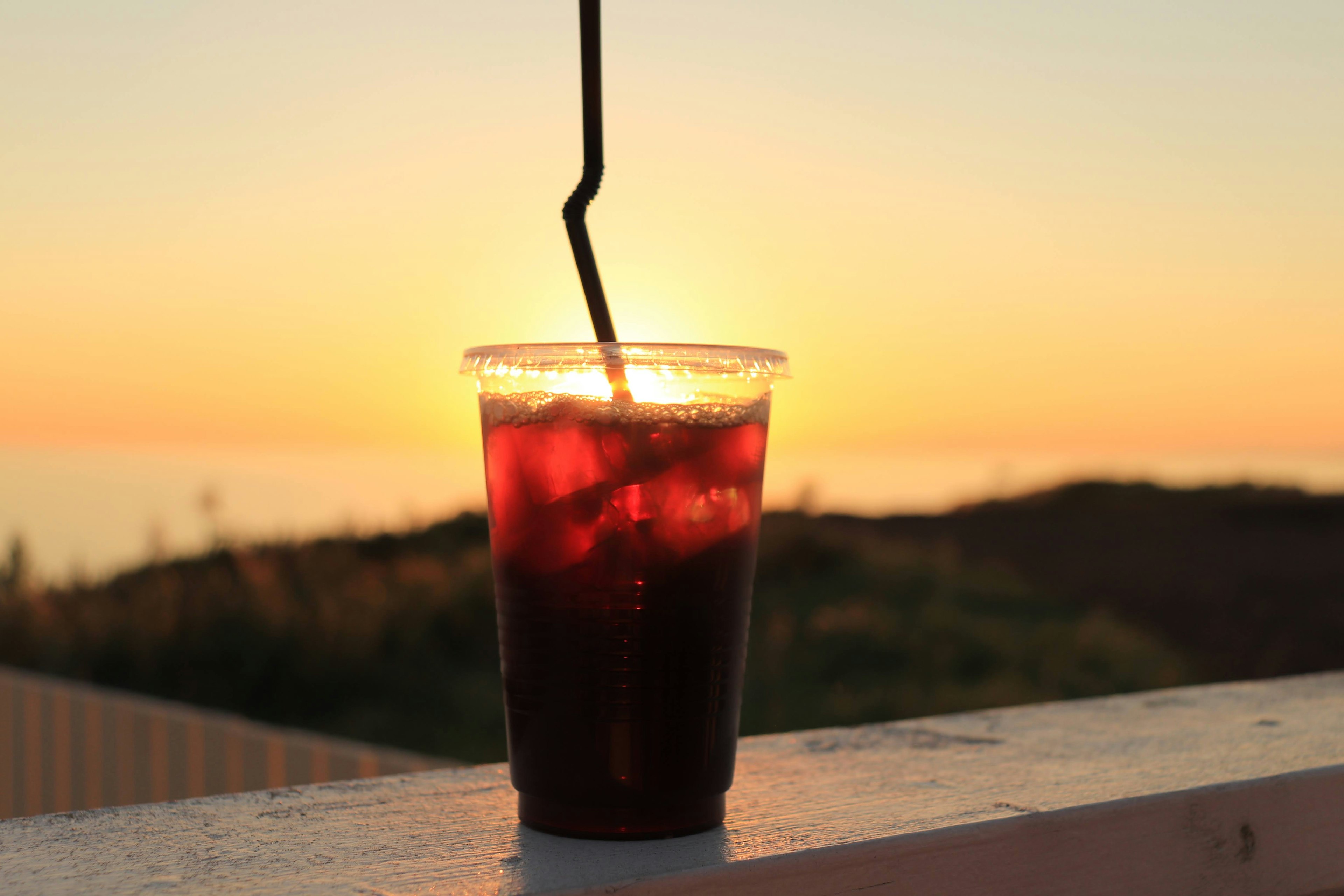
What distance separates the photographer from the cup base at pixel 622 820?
0.84 m

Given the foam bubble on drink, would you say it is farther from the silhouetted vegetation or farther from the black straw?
the silhouetted vegetation

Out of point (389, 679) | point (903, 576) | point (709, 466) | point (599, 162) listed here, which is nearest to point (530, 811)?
point (709, 466)

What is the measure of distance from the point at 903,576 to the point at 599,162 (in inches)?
307

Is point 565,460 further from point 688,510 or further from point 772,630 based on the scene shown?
point 772,630

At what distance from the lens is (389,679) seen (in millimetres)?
6473

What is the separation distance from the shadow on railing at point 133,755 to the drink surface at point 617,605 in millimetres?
2982

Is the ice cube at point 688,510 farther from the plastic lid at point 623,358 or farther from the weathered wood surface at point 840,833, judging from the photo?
the weathered wood surface at point 840,833

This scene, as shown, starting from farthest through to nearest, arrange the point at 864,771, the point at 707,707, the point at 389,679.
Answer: the point at 389,679 → the point at 864,771 → the point at 707,707

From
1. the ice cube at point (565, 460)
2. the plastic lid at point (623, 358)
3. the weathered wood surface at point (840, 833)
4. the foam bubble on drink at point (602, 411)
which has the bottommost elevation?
the weathered wood surface at point (840, 833)

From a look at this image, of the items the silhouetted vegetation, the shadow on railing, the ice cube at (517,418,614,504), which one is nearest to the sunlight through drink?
the ice cube at (517,418,614,504)

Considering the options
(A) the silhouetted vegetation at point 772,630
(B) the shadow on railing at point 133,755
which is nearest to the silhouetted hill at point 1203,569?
(A) the silhouetted vegetation at point 772,630

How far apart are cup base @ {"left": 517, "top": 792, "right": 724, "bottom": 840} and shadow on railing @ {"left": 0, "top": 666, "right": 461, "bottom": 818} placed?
116 inches

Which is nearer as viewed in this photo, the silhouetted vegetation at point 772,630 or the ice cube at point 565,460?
the ice cube at point 565,460

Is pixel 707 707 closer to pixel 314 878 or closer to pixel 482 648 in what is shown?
pixel 314 878
